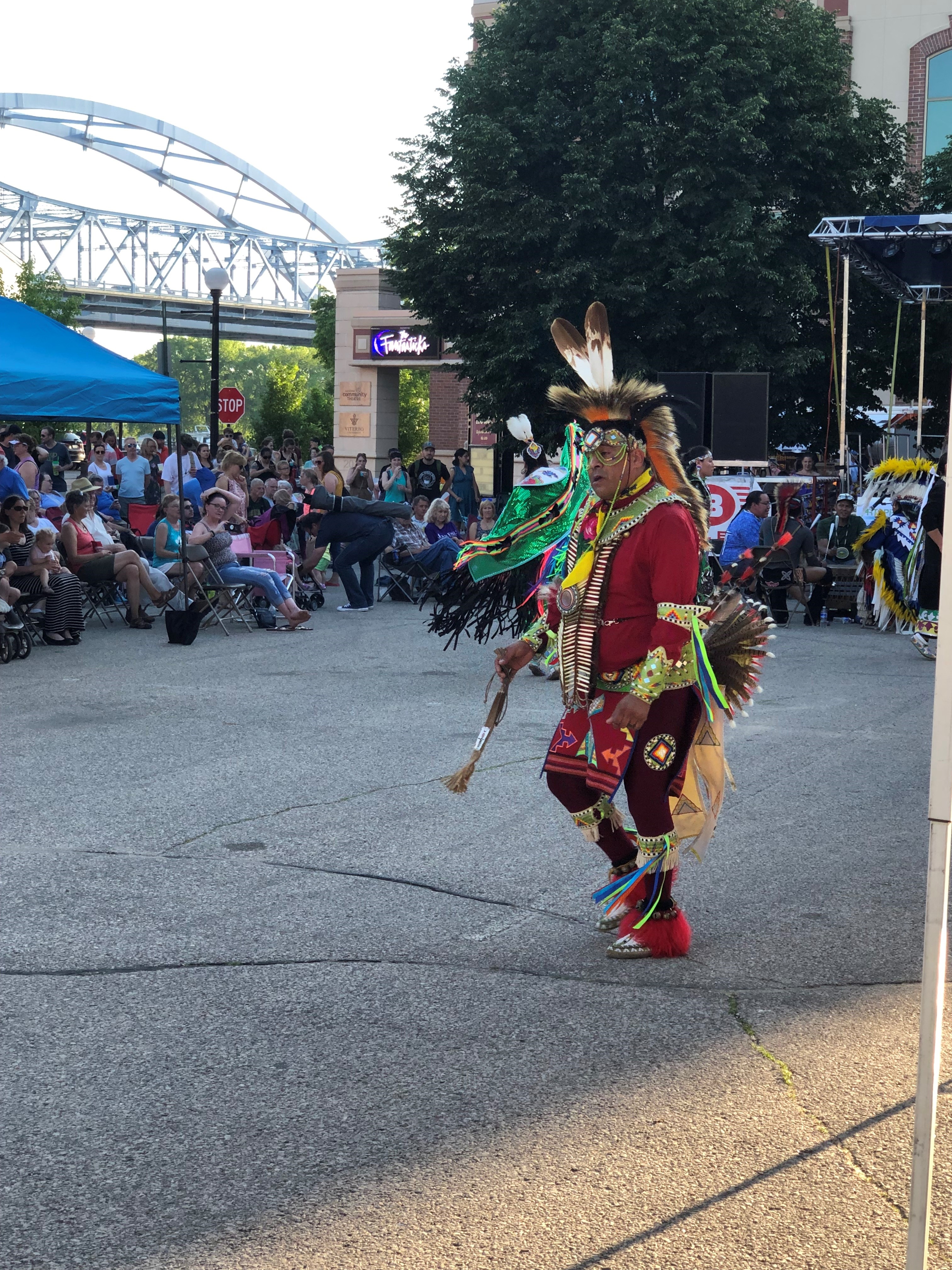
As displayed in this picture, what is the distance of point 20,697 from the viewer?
10352 mm

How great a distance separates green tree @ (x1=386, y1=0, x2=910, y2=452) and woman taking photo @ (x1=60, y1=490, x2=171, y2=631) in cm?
1240

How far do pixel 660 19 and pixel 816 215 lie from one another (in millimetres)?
4400

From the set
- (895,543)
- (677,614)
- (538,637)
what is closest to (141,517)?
(895,543)

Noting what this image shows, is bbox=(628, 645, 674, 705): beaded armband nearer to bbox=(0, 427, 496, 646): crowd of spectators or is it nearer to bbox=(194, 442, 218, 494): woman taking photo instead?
bbox=(0, 427, 496, 646): crowd of spectators

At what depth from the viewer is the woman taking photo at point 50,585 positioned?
12.6 m

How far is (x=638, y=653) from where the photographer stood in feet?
16.0

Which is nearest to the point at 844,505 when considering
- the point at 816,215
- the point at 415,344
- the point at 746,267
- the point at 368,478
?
the point at 368,478

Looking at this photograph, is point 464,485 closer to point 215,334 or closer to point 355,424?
point 215,334

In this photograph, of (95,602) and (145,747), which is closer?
(145,747)

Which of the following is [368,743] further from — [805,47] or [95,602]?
[805,47]

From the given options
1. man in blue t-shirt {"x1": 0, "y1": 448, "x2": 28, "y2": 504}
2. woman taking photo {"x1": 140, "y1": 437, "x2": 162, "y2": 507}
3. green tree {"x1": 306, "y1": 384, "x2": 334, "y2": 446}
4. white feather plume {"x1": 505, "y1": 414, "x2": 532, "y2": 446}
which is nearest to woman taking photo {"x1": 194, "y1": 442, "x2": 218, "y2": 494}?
woman taking photo {"x1": 140, "y1": 437, "x2": 162, "y2": 507}

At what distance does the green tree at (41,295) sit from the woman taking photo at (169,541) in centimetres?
4047

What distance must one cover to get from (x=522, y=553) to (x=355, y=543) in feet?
34.1

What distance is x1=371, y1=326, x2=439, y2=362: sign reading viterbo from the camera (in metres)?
46.7
